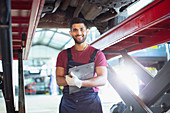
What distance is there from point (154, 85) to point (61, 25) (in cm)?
205

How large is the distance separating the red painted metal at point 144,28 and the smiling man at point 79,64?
656mm

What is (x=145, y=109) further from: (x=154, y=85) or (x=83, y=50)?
(x=83, y=50)

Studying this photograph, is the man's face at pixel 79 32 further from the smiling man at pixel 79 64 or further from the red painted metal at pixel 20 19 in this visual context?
the red painted metal at pixel 20 19

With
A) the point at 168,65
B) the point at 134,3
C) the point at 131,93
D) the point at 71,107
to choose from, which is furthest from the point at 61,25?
the point at 71,107

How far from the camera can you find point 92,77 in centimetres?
209

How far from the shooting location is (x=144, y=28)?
248cm

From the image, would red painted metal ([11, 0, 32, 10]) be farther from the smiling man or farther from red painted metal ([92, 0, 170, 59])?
red painted metal ([92, 0, 170, 59])

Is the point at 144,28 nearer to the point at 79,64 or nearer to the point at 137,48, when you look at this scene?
the point at 79,64

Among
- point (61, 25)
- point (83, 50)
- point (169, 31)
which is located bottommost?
point (83, 50)

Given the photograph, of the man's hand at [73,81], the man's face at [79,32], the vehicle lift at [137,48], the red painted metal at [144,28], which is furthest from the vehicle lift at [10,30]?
the red painted metal at [144,28]

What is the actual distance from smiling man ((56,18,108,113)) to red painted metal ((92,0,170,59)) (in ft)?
2.15

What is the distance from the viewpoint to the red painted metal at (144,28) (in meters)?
2.18

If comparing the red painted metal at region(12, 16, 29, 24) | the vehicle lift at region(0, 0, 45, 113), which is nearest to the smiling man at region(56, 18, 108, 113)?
the vehicle lift at region(0, 0, 45, 113)

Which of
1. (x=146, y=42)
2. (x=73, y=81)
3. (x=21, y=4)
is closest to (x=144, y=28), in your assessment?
(x=73, y=81)
